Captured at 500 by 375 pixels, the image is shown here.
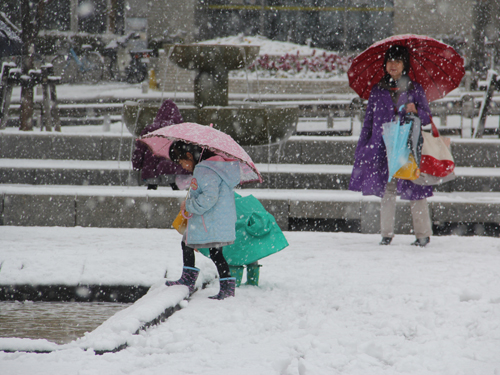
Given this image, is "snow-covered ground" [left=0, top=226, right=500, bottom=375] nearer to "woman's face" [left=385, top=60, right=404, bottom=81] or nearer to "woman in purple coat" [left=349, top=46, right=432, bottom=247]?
"woman in purple coat" [left=349, top=46, right=432, bottom=247]

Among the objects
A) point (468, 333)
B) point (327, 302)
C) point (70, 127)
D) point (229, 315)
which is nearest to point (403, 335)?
point (468, 333)

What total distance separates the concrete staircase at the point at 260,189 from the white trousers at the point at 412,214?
748 mm

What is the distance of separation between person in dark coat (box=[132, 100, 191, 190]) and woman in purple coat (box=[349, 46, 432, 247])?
7.89ft

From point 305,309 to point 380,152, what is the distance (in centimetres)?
242

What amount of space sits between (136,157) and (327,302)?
3995 millimetres

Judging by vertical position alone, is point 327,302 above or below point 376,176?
below

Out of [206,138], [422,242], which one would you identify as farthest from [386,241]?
[206,138]

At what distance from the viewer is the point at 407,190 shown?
5.90 m

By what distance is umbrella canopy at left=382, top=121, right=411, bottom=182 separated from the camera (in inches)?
222

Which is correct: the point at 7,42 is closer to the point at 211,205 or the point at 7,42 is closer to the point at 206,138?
the point at 206,138

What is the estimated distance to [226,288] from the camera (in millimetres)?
4043

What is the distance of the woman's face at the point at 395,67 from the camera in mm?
5719

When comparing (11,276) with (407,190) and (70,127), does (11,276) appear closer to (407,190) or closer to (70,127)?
(407,190)

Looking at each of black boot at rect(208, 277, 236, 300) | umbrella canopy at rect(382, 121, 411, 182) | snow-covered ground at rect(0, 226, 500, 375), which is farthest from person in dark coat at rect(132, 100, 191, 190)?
black boot at rect(208, 277, 236, 300)
